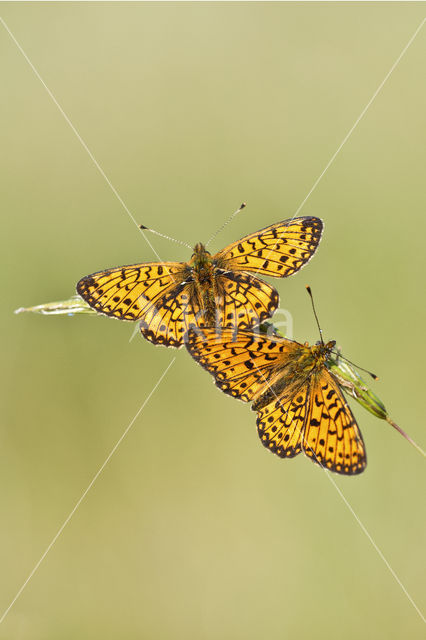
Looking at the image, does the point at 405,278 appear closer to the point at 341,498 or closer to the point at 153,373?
the point at 341,498

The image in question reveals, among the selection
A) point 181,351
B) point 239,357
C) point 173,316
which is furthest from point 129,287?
point 181,351

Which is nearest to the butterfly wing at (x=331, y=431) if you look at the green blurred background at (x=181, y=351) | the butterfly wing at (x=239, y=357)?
the butterfly wing at (x=239, y=357)

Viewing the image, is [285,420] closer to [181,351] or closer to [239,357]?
[239,357]

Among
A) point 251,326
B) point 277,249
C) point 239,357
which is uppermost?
point 277,249

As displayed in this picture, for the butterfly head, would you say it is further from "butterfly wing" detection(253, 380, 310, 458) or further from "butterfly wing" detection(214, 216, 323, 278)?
"butterfly wing" detection(253, 380, 310, 458)

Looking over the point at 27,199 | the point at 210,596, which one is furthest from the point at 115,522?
the point at 27,199

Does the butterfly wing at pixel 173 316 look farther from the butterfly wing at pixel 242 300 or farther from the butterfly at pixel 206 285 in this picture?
the butterfly wing at pixel 242 300
